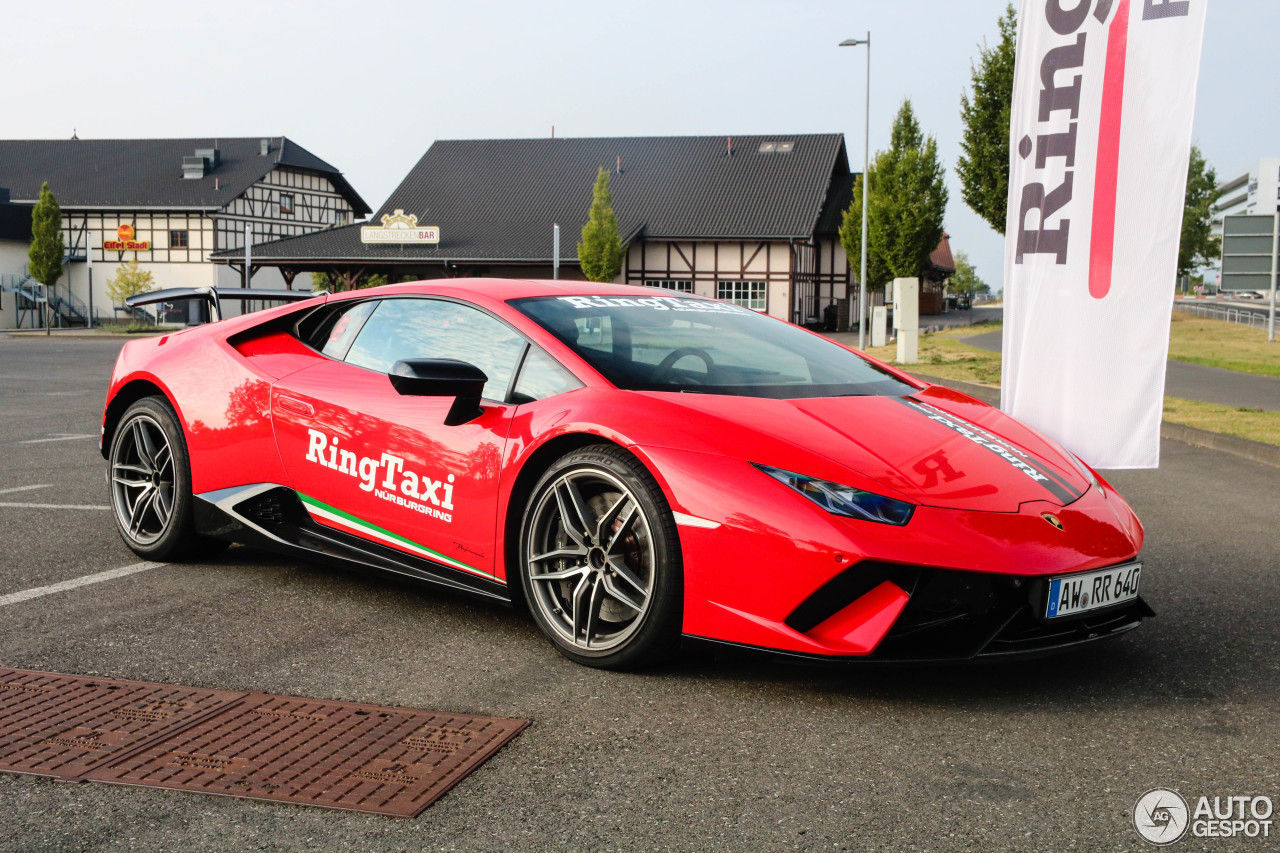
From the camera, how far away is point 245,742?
3018mm

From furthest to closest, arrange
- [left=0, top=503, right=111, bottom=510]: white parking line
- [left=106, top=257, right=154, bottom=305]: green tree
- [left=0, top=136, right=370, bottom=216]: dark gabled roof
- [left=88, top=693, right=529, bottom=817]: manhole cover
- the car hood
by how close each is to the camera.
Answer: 1. [left=0, top=136, right=370, bottom=216]: dark gabled roof
2. [left=106, top=257, right=154, bottom=305]: green tree
3. [left=0, top=503, right=111, bottom=510]: white parking line
4. the car hood
5. [left=88, top=693, right=529, bottom=817]: manhole cover

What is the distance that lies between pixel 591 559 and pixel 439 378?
2.54ft

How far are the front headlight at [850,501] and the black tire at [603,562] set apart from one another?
40 cm

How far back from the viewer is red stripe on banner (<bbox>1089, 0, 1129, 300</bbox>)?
5.36 meters

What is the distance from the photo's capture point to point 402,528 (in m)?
4.13

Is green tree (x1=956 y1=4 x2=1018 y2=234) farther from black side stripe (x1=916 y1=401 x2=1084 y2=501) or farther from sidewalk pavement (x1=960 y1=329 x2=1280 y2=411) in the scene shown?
black side stripe (x1=916 y1=401 x2=1084 y2=501)

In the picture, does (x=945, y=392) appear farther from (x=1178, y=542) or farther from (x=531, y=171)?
(x=531, y=171)

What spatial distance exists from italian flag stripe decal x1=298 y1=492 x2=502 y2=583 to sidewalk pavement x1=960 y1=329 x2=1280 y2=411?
988cm

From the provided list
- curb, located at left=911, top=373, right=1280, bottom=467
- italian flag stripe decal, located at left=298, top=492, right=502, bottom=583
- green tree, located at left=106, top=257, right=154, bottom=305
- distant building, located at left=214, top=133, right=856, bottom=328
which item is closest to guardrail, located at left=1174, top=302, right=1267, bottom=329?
distant building, located at left=214, top=133, right=856, bottom=328

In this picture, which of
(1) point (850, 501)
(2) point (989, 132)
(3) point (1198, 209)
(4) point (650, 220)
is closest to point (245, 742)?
(1) point (850, 501)

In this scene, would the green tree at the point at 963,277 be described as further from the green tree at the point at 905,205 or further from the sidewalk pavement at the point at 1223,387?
the sidewalk pavement at the point at 1223,387

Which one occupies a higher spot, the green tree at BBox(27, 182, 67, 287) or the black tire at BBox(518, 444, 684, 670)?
the green tree at BBox(27, 182, 67, 287)

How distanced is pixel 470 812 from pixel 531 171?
53.1 m

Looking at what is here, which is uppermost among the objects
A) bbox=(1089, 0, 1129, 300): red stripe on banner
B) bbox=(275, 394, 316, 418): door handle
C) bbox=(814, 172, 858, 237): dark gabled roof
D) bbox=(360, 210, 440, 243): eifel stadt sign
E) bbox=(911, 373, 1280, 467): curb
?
bbox=(814, 172, 858, 237): dark gabled roof
